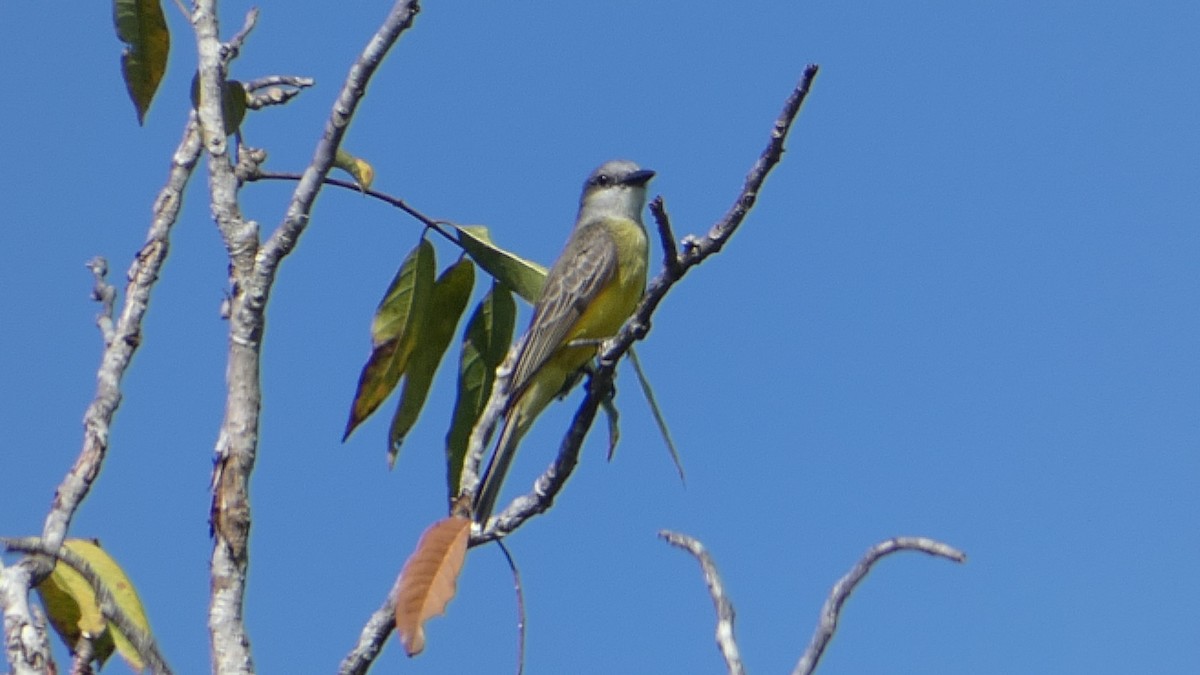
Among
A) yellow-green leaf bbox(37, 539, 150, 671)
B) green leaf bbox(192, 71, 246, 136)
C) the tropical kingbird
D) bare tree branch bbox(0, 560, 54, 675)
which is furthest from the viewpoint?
the tropical kingbird

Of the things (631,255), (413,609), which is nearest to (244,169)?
(413,609)

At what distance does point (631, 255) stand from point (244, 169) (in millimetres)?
3826

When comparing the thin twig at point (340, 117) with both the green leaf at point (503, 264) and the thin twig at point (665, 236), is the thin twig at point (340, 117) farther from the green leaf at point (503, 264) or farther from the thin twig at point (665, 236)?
the green leaf at point (503, 264)

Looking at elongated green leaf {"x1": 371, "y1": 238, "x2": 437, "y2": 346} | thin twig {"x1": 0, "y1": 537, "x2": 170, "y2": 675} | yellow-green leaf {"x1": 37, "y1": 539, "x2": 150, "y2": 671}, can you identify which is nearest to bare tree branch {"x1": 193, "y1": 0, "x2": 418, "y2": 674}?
thin twig {"x1": 0, "y1": 537, "x2": 170, "y2": 675}

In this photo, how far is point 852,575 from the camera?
9.93 feet

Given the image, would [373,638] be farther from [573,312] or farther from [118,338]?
[573,312]

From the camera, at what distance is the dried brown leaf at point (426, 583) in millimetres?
3162

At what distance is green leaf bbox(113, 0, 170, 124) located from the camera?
16.0 feet

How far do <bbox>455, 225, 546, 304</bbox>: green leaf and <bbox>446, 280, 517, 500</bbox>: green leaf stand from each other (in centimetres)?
6

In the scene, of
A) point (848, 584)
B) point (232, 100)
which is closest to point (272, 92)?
point (232, 100)

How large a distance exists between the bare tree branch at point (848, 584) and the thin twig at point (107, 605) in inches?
44.7

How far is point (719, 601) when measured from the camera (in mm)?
3158

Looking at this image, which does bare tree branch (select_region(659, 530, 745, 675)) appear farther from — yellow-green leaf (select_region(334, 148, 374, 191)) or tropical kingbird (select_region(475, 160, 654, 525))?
tropical kingbird (select_region(475, 160, 654, 525))

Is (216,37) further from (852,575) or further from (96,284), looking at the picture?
(852,575)
